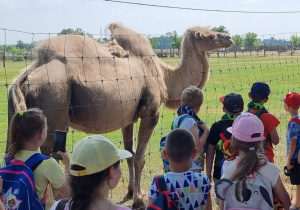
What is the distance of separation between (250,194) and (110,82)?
11.2 feet

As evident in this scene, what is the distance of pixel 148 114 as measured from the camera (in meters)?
6.99

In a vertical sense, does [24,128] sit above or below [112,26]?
below

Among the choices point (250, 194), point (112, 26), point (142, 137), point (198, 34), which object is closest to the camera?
point (250, 194)

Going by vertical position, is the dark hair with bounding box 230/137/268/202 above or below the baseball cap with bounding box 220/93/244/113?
below

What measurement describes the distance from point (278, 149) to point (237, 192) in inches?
271

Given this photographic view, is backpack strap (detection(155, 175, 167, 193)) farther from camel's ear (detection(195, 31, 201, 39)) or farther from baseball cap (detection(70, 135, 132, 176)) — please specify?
camel's ear (detection(195, 31, 201, 39))

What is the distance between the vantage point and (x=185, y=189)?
302 centimetres

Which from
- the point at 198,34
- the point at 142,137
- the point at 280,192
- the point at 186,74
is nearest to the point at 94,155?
the point at 280,192

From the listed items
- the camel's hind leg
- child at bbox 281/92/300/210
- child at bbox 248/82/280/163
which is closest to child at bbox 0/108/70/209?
child at bbox 248/82/280/163

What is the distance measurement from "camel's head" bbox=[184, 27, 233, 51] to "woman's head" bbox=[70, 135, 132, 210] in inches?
240

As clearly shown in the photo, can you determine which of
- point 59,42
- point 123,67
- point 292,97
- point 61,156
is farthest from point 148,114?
point 61,156

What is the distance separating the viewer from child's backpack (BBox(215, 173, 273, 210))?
316cm

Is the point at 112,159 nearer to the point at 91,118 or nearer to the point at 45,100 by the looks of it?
the point at 45,100

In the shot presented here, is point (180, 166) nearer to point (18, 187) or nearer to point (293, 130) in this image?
point (18, 187)
